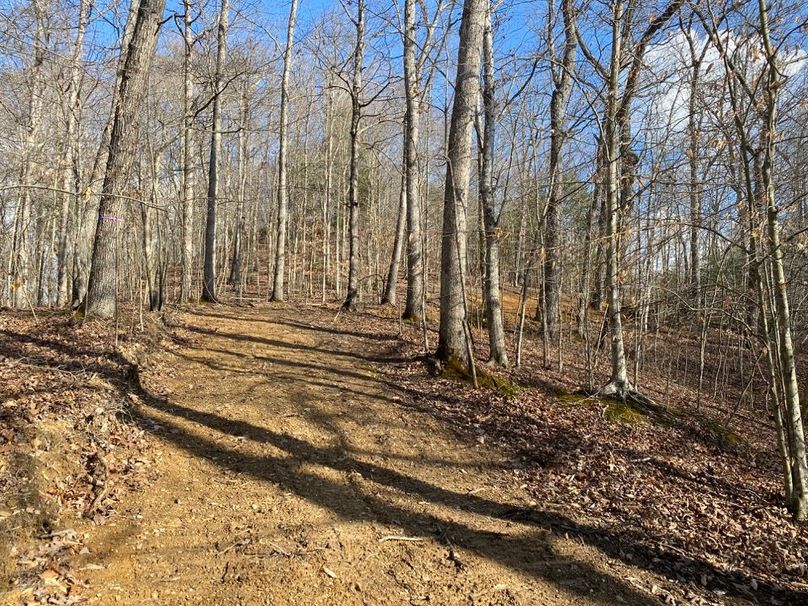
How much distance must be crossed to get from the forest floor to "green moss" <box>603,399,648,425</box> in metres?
0.17

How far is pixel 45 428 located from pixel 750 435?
1028cm

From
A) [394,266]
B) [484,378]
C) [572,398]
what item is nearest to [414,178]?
[394,266]

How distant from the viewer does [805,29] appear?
4.55 m

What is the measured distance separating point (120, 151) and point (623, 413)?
8.45 m

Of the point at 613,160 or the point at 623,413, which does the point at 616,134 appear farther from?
the point at 623,413

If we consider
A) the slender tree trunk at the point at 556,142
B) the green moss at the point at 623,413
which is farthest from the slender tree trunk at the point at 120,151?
the green moss at the point at 623,413

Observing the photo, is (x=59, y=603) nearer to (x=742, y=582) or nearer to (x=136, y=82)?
(x=742, y=582)

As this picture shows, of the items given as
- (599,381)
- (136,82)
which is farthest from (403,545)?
(136,82)

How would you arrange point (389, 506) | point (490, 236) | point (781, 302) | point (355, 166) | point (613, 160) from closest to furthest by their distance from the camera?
point (389, 506) < point (781, 302) < point (613, 160) < point (490, 236) < point (355, 166)

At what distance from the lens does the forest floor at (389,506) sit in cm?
321

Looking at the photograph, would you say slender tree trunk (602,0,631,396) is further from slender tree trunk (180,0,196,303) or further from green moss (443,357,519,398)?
slender tree trunk (180,0,196,303)

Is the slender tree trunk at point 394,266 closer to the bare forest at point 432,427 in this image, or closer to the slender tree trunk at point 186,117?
the bare forest at point 432,427

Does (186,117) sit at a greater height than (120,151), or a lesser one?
greater

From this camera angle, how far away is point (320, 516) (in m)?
3.92
